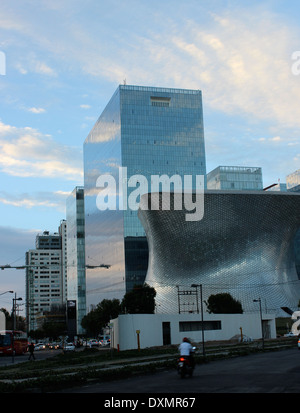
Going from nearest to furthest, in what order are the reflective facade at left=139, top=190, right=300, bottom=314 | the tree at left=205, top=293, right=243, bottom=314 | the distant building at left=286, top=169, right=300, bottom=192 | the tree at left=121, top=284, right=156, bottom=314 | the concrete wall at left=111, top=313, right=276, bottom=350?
the concrete wall at left=111, top=313, right=276, bottom=350 → the tree at left=121, top=284, right=156, bottom=314 → the tree at left=205, top=293, right=243, bottom=314 → the reflective facade at left=139, top=190, right=300, bottom=314 → the distant building at left=286, top=169, right=300, bottom=192

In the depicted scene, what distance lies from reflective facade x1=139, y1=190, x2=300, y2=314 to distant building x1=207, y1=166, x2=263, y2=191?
72.4 metres

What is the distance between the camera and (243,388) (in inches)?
640

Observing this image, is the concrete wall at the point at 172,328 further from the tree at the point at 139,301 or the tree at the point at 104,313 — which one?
the tree at the point at 104,313

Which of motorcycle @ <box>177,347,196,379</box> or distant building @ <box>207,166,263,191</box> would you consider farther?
distant building @ <box>207,166,263,191</box>

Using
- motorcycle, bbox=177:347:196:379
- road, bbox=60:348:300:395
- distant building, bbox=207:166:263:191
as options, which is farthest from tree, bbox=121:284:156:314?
distant building, bbox=207:166:263:191

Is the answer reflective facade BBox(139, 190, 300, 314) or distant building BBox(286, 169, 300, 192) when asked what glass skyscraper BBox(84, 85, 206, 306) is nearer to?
reflective facade BBox(139, 190, 300, 314)

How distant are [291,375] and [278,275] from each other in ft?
239

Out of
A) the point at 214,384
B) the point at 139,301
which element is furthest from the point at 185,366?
the point at 139,301

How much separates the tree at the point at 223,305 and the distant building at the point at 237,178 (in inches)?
3353

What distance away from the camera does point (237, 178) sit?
166375mm

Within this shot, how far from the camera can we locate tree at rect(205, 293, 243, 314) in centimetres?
7919

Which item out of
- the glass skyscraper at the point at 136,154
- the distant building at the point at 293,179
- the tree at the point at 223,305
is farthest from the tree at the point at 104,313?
the distant building at the point at 293,179

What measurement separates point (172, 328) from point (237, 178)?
367 ft

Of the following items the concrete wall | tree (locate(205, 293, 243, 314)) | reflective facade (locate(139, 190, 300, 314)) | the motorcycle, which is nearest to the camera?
the motorcycle
